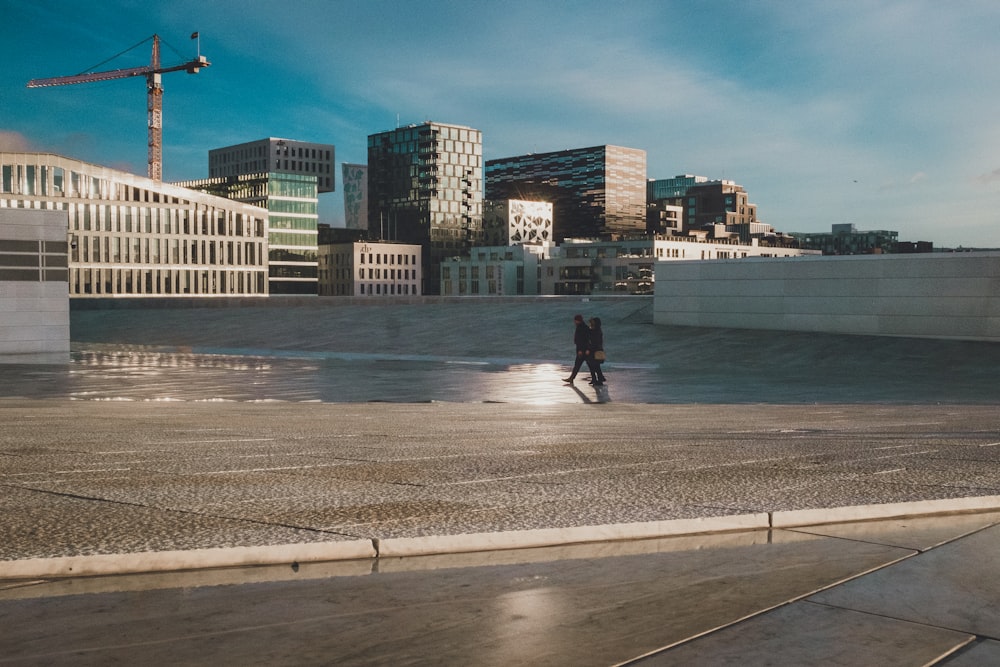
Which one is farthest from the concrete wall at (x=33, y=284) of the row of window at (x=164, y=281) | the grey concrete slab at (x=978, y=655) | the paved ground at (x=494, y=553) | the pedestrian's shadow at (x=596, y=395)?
the row of window at (x=164, y=281)

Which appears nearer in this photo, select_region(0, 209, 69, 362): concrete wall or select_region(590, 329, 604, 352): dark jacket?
select_region(590, 329, 604, 352): dark jacket

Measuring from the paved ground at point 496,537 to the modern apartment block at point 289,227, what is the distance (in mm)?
153792

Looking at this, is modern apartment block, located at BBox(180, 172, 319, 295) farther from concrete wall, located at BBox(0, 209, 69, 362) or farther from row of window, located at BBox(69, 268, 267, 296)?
concrete wall, located at BBox(0, 209, 69, 362)

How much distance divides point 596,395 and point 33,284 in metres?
24.9

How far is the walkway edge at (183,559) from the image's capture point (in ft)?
16.8

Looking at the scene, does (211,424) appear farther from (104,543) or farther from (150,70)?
(150,70)

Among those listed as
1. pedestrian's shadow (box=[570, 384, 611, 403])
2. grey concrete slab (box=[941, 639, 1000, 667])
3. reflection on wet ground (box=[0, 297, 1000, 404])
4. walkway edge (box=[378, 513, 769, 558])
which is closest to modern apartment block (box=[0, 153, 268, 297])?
reflection on wet ground (box=[0, 297, 1000, 404])

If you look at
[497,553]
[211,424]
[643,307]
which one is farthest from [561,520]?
[643,307]

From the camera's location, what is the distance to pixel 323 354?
36.3 m

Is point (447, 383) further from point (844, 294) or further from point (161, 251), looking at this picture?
point (161, 251)

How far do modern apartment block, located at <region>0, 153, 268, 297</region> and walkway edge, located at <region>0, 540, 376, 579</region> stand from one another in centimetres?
11620

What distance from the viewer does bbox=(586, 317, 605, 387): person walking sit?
23281 millimetres

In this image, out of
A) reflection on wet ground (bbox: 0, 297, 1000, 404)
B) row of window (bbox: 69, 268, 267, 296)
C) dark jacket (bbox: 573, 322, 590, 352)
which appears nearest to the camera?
reflection on wet ground (bbox: 0, 297, 1000, 404)

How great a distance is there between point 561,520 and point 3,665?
3.52m
